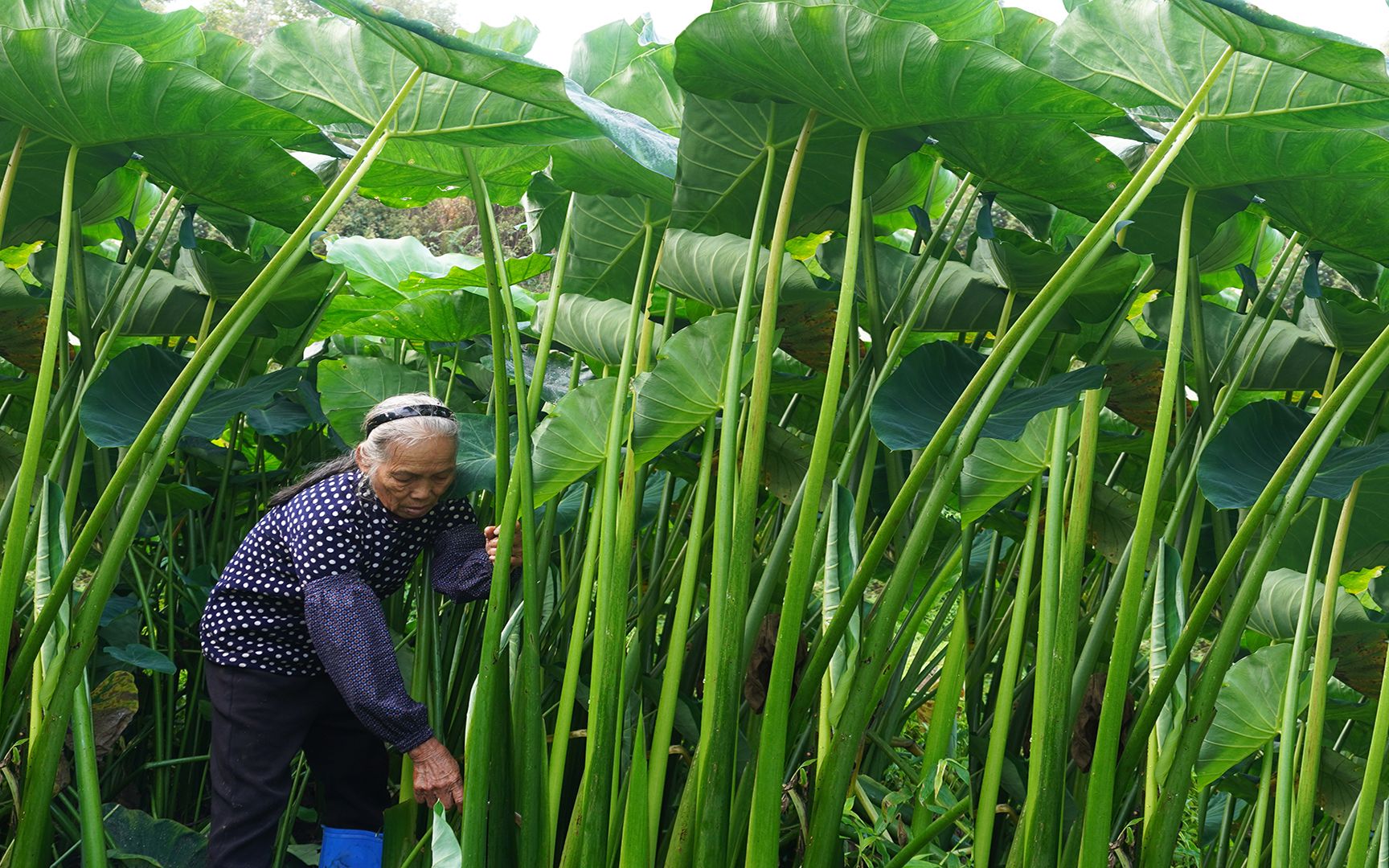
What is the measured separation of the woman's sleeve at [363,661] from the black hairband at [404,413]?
0.30m

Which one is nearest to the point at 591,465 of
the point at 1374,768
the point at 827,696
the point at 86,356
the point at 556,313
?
the point at 556,313

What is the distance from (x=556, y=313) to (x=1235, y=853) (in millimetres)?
1755

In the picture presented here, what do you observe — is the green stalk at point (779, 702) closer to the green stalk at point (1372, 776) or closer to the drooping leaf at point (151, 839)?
the green stalk at point (1372, 776)

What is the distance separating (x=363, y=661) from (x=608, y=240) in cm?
96

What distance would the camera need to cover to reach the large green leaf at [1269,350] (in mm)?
1930

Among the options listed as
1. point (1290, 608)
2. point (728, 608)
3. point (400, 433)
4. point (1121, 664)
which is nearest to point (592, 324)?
point (400, 433)

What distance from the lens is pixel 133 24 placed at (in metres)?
2.06

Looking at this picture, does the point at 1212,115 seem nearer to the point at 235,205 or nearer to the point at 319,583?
the point at 319,583

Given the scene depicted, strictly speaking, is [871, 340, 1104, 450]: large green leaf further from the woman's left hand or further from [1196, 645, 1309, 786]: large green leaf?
the woman's left hand

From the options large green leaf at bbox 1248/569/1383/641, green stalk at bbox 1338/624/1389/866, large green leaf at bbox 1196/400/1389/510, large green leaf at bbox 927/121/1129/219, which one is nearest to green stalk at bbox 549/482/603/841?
large green leaf at bbox 927/121/1129/219

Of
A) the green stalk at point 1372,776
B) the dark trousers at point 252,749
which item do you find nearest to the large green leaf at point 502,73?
the dark trousers at point 252,749

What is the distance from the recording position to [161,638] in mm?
2785

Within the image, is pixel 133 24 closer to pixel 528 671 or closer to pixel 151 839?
pixel 528 671

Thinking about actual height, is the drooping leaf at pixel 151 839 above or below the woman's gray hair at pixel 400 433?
below
